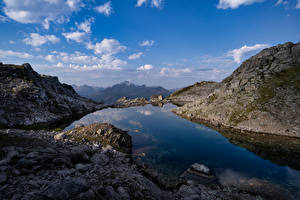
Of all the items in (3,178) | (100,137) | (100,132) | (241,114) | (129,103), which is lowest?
(100,137)

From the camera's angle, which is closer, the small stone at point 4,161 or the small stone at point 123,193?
the small stone at point 4,161

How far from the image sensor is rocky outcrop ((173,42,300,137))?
1391 inches

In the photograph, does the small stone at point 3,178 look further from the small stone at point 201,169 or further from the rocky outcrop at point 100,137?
the small stone at point 201,169

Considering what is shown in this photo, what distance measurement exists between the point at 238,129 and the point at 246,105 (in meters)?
9.57

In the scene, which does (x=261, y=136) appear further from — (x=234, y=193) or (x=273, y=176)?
(x=234, y=193)

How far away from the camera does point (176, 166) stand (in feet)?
73.4

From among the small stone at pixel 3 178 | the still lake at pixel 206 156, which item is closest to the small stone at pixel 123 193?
the small stone at pixel 3 178

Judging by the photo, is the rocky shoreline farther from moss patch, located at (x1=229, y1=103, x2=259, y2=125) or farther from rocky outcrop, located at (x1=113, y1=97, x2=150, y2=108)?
rocky outcrop, located at (x1=113, y1=97, x2=150, y2=108)

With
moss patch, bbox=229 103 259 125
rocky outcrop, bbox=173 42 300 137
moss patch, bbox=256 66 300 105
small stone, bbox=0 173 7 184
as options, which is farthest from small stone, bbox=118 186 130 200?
moss patch, bbox=256 66 300 105

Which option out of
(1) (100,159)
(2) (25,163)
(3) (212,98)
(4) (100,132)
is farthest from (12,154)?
(3) (212,98)

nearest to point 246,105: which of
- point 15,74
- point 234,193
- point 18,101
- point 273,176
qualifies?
point 273,176

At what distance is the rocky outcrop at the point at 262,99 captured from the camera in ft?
116

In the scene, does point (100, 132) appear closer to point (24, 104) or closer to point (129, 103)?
point (24, 104)

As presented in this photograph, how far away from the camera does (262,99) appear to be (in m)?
41.9
